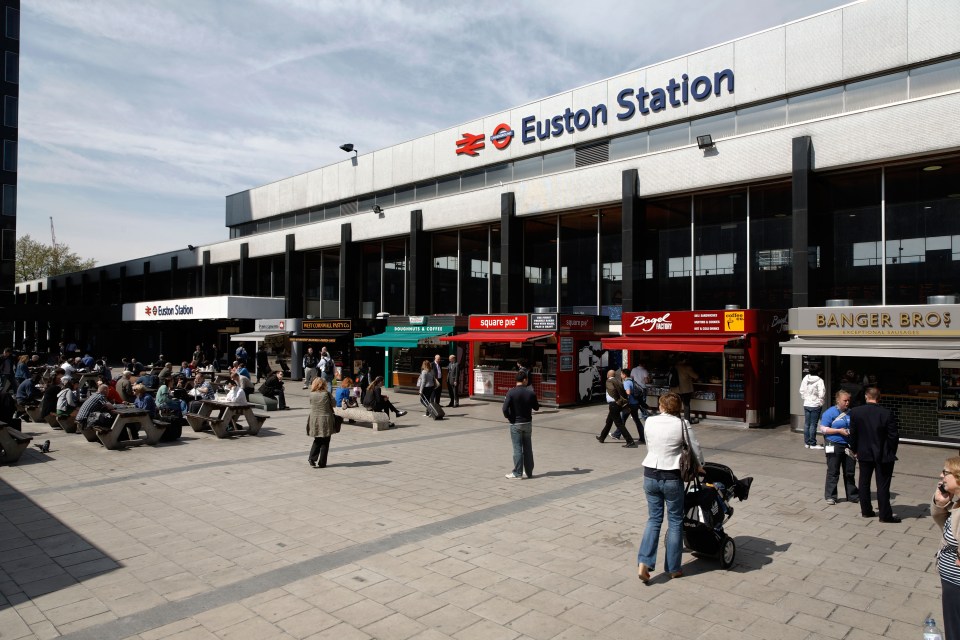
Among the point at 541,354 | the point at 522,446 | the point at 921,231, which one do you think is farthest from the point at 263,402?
the point at 921,231

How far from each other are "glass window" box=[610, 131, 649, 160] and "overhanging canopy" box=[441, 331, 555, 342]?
787cm

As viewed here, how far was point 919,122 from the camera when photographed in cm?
1566

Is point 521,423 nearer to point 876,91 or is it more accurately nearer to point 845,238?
point 845,238

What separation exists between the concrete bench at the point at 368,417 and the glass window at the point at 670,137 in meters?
13.7

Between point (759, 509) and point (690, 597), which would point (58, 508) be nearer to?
point (690, 597)

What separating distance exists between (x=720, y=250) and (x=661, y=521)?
16.3 m

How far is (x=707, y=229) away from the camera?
20.4 m

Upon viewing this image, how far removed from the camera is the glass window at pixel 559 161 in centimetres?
2425

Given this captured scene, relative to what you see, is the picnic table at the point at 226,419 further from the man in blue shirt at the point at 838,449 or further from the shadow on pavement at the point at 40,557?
the man in blue shirt at the point at 838,449

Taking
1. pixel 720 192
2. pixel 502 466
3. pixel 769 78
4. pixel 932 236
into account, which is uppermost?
pixel 769 78

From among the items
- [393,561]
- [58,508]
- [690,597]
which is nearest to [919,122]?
[690,597]

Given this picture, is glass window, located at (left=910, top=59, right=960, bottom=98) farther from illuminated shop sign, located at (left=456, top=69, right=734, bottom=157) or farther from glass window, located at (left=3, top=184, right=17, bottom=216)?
glass window, located at (left=3, top=184, right=17, bottom=216)

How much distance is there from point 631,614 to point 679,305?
1701 cm

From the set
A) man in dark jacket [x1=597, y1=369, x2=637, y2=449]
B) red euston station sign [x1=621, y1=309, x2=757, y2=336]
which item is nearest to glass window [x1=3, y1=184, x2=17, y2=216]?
red euston station sign [x1=621, y1=309, x2=757, y2=336]
